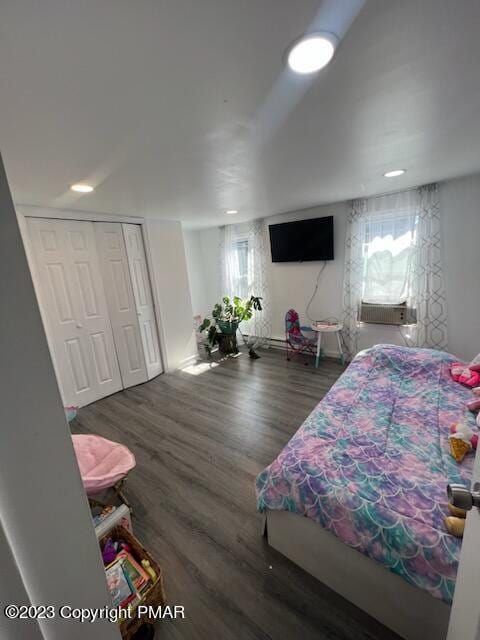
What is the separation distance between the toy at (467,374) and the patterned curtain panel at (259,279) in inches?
116

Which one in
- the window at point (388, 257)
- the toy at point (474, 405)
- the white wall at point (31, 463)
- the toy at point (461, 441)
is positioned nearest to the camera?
the white wall at point (31, 463)

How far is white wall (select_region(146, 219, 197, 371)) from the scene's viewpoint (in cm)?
367

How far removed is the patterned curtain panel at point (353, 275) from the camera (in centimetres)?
341

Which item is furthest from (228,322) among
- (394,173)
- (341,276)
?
(394,173)

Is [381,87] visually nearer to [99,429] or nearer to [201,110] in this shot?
[201,110]

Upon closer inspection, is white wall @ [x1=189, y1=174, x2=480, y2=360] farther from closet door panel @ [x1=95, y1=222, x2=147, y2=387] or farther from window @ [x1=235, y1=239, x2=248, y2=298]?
closet door panel @ [x1=95, y1=222, x2=147, y2=387]

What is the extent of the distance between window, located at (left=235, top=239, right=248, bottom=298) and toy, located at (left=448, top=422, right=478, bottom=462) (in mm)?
3872

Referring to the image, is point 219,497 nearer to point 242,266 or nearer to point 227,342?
point 227,342

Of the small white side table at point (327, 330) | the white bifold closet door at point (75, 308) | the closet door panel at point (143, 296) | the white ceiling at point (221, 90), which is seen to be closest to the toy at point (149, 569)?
the white ceiling at point (221, 90)

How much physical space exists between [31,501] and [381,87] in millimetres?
1710

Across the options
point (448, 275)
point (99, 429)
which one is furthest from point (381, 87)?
point (99, 429)

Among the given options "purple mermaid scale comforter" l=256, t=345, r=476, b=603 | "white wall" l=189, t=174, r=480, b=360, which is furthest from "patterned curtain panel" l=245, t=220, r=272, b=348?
"purple mermaid scale comforter" l=256, t=345, r=476, b=603

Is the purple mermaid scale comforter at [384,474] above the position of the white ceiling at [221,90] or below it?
below

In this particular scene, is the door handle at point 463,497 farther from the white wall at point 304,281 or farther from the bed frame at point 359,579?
the white wall at point 304,281
